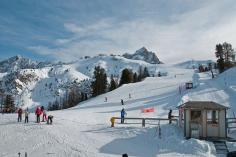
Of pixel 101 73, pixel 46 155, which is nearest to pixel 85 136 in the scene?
pixel 46 155

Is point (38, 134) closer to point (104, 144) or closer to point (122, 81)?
point (104, 144)

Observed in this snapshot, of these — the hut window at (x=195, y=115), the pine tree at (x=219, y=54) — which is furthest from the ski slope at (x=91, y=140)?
the pine tree at (x=219, y=54)

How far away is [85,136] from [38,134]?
449 cm

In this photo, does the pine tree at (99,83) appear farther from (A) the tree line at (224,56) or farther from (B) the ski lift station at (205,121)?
(B) the ski lift station at (205,121)

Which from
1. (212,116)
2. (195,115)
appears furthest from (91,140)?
(212,116)

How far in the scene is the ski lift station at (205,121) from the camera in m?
35.4

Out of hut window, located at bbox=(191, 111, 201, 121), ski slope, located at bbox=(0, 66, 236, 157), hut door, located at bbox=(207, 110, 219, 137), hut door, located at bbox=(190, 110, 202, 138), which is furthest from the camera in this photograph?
hut window, located at bbox=(191, 111, 201, 121)

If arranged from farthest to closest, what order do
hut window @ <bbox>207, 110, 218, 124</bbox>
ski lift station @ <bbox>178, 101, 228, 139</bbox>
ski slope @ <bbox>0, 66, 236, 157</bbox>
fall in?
hut window @ <bbox>207, 110, 218, 124</bbox> → ski lift station @ <bbox>178, 101, 228, 139</bbox> → ski slope @ <bbox>0, 66, 236, 157</bbox>

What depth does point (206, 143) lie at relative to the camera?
32281mm

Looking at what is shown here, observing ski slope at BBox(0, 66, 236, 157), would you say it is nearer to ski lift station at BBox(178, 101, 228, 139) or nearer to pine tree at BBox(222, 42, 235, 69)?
ski lift station at BBox(178, 101, 228, 139)

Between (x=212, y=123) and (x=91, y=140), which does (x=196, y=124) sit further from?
(x=91, y=140)

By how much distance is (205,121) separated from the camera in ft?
117

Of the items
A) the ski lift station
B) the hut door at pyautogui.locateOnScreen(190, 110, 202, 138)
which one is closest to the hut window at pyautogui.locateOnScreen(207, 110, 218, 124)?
the ski lift station

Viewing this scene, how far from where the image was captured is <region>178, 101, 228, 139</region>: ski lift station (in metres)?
35.4
